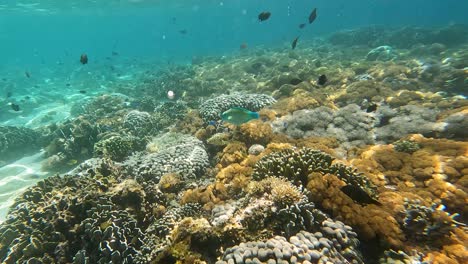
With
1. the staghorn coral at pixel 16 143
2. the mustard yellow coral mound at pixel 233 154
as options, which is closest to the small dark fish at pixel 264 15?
the mustard yellow coral mound at pixel 233 154

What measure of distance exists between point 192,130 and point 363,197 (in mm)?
6796

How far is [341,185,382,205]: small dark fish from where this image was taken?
15.1 feet

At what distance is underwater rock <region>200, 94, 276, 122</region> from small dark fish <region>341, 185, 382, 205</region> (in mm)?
6422

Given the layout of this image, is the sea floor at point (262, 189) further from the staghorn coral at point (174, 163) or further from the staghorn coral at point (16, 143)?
the staghorn coral at point (16, 143)

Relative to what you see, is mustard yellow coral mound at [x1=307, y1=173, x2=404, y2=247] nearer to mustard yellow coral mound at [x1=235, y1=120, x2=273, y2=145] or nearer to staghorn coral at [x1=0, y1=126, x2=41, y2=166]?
mustard yellow coral mound at [x1=235, y1=120, x2=273, y2=145]

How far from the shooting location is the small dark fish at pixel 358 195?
4602 millimetres

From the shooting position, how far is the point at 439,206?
4.86 metres

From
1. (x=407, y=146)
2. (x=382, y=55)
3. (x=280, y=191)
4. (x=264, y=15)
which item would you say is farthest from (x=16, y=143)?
(x=382, y=55)

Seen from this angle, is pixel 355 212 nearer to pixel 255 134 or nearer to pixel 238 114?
pixel 238 114

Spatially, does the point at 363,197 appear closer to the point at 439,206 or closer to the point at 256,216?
the point at 439,206

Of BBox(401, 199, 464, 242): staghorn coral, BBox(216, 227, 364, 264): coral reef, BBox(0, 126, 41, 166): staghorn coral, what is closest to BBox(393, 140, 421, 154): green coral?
BBox(401, 199, 464, 242): staghorn coral

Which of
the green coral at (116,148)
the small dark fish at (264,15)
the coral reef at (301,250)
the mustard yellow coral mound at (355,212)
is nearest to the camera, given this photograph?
the coral reef at (301,250)

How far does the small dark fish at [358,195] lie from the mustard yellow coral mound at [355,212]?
4.5 inches

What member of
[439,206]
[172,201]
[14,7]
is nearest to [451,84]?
[439,206]
